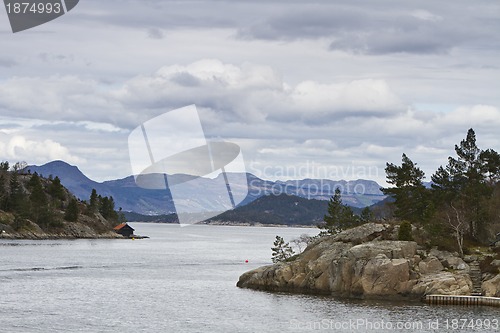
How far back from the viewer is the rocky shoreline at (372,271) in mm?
86188

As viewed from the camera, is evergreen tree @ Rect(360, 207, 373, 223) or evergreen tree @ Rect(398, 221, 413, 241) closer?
evergreen tree @ Rect(398, 221, 413, 241)

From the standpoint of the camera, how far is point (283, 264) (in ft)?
323

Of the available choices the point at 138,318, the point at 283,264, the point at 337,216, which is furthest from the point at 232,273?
the point at 138,318

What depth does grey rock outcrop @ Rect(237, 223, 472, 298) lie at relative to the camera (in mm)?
86688

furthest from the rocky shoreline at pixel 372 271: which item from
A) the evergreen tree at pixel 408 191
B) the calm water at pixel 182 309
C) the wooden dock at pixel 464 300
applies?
the evergreen tree at pixel 408 191

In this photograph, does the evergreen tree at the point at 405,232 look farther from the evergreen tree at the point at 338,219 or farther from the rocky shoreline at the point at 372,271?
the evergreen tree at the point at 338,219

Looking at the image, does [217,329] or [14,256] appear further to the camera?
[14,256]

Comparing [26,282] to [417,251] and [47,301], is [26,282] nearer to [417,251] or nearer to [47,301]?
[47,301]

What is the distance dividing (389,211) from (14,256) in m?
74.4

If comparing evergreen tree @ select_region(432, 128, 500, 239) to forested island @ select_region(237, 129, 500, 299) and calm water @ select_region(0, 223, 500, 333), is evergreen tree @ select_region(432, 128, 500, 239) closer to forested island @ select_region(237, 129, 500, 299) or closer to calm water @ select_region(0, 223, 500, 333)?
forested island @ select_region(237, 129, 500, 299)

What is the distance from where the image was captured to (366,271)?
8838 centimetres

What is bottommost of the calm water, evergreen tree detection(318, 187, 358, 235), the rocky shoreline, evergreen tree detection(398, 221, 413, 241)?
the calm water

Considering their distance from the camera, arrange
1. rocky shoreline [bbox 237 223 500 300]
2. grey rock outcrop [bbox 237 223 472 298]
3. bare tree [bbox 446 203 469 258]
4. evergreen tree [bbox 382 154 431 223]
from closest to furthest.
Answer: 1. rocky shoreline [bbox 237 223 500 300]
2. grey rock outcrop [bbox 237 223 472 298]
3. bare tree [bbox 446 203 469 258]
4. evergreen tree [bbox 382 154 431 223]

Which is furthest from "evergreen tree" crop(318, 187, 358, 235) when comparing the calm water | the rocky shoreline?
the rocky shoreline
